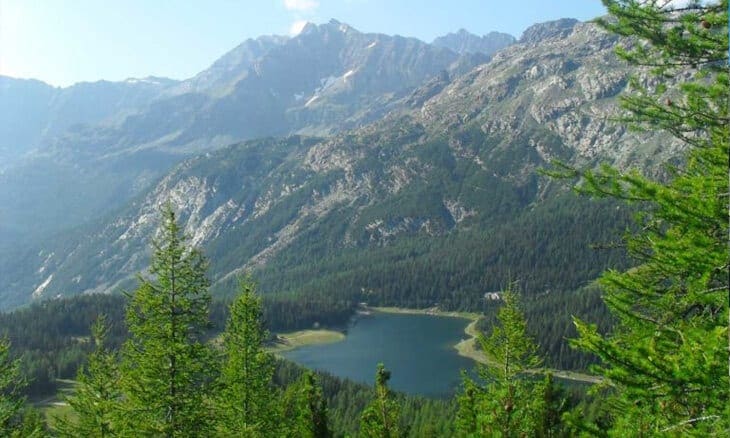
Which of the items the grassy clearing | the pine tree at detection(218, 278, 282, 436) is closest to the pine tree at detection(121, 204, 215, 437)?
the pine tree at detection(218, 278, 282, 436)

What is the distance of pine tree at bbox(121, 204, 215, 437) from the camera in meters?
26.2

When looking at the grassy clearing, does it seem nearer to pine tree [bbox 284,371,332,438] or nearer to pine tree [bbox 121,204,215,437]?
pine tree [bbox 284,371,332,438]

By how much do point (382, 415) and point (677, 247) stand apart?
20786 millimetres

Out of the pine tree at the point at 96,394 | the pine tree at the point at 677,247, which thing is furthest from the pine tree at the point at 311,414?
the pine tree at the point at 677,247

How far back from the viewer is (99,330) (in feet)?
115

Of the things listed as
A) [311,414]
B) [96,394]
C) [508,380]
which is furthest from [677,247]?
[96,394]

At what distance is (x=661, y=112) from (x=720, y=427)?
24.3 feet

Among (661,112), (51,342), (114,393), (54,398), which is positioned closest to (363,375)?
(54,398)

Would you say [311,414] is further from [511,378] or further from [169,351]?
[511,378]

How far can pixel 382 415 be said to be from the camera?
2772cm

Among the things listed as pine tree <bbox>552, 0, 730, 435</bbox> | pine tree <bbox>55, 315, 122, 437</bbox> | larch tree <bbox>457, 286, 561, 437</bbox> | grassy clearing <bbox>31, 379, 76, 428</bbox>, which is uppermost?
pine tree <bbox>552, 0, 730, 435</bbox>

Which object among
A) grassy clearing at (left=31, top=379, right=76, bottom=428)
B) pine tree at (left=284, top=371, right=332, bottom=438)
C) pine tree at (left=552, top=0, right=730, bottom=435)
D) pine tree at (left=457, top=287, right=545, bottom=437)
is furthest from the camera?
grassy clearing at (left=31, top=379, right=76, bottom=428)

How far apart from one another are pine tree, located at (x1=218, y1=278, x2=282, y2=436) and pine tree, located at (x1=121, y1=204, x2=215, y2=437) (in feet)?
8.96

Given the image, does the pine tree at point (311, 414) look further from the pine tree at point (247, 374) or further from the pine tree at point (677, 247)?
the pine tree at point (677, 247)
